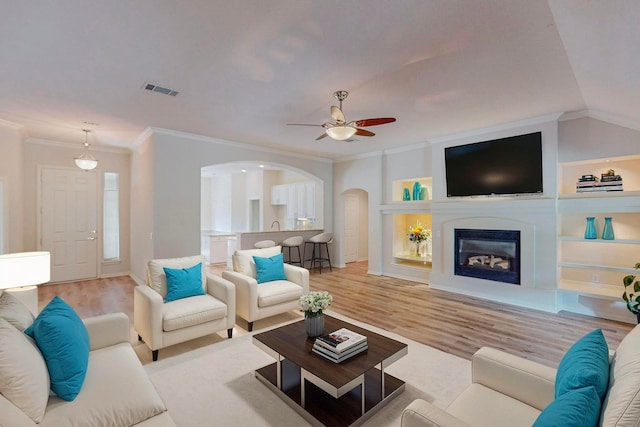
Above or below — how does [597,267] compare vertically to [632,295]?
above

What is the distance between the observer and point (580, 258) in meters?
4.41

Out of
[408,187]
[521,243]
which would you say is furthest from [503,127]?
[408,187]

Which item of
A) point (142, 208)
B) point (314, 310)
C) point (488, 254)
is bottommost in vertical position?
point (314, 310)

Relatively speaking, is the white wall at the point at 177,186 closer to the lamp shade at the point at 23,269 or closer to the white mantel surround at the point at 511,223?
the lamp shade at the point at 23,269

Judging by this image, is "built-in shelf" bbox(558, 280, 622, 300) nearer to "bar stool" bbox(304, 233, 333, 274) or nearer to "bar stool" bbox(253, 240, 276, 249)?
"bar stool" bbox(304, 233, 333, 274)

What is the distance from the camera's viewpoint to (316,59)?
269 cm

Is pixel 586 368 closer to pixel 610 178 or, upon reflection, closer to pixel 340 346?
pixel 340 346

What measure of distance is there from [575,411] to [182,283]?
3374mm

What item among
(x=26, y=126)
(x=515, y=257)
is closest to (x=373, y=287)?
(x=515, y=257)

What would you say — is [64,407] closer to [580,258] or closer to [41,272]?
[41,272]

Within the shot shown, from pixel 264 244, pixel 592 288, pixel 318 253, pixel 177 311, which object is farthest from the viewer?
pixel 318 253

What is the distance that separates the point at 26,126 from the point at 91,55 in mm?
3565

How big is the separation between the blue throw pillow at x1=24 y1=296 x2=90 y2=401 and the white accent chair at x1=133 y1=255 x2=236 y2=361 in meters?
1.17

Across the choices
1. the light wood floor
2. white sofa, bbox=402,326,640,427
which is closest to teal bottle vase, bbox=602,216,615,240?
the light wood floor
